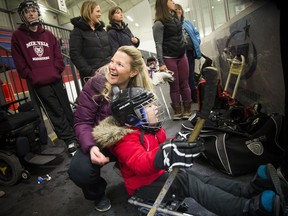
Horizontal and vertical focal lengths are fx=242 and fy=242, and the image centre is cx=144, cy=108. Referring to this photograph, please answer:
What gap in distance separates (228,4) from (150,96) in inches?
116

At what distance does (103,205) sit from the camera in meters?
1.62

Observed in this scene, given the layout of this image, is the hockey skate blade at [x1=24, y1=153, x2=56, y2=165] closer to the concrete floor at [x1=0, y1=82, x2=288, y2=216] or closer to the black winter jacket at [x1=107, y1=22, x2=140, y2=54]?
the concrete floor at [x1=0, y1=82, x2=288, y2=216]

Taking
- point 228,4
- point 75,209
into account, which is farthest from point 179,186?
point 228,4

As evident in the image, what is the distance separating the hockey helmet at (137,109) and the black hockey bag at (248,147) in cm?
73

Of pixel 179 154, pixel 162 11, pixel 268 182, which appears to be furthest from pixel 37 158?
pixel 162 11

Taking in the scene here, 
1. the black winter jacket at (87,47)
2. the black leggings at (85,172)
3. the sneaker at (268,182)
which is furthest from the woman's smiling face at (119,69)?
the black winter jacket at (87,47)

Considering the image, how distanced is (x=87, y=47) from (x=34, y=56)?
0.56 metres

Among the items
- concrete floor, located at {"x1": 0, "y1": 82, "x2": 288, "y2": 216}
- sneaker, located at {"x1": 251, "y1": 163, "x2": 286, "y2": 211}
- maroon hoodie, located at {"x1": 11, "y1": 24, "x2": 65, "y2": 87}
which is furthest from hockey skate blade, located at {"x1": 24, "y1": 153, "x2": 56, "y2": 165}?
sneaker, located at {"x1": 251, "y1": 163, "x2": 286, "y2": 211}

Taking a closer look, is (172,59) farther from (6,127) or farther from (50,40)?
(6,127)

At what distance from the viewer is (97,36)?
107 inches

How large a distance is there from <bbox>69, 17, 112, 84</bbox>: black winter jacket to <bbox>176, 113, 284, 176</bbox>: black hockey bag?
1547 mm

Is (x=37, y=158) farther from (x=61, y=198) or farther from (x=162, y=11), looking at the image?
(x=162, y=11)

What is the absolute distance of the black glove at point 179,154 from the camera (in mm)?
1021

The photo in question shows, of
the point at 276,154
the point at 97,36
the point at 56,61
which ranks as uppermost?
the point at 97,36
